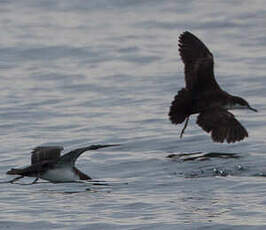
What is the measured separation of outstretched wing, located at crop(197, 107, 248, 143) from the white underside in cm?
201

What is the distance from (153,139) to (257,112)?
6.12ft

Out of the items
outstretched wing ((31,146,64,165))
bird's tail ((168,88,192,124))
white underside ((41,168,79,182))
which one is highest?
bird's tail ((168,88,192,124))

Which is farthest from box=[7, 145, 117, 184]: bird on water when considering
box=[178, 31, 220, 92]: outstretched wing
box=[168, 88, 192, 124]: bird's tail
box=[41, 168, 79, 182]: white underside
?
box=[178, 31, 220, 92]: outstretched wing

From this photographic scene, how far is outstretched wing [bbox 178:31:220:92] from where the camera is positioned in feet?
42.4

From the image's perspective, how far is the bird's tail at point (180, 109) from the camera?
40.7 feet

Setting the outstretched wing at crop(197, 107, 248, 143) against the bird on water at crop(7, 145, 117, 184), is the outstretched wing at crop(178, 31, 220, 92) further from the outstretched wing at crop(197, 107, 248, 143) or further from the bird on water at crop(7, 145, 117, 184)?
the bird on water at crop(7, 145, 117, 184)

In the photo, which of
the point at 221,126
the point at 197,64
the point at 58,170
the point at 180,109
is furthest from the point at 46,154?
the point at 197,64

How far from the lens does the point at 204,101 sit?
500 inches

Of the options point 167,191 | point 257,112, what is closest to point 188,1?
point 257,112

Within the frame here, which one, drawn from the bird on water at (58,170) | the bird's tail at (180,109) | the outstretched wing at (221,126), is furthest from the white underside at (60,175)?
the outstretched wing at (221,126)

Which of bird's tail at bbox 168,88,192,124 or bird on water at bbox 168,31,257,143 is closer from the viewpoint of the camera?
bird on water at bbox 168,31,257,143

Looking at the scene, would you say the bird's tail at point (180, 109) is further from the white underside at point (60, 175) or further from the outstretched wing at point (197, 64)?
the white underside at point (60, 175)

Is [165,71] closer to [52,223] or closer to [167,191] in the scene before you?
[167,191]

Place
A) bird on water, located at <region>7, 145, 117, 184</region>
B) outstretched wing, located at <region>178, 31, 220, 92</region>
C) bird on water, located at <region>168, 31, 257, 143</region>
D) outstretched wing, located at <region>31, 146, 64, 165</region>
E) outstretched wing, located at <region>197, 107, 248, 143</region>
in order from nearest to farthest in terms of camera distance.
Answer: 1. bird on water, located at <region>7, 145, 117, 184</region>
2. outstretched wing, located at <region>31, 146, 64, 165</region>
3. outstretched wing, located at <region>197, 107, 248, 143</region>
4. bird on water, located at <region>168, 31, 257, 143</region>
5. outstretched wing, located at <region>178, 31, 220, 92</region>
